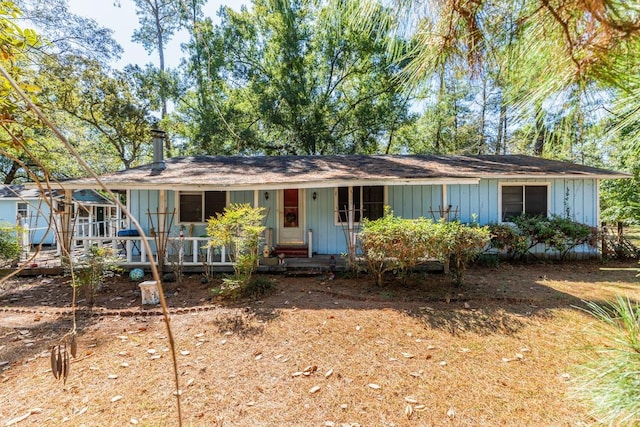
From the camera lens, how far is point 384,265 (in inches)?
269

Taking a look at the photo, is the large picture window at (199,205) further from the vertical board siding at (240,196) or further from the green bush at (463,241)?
the green bush at (463,241)

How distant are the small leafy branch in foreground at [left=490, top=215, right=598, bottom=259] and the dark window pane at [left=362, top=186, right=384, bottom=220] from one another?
3256 mm

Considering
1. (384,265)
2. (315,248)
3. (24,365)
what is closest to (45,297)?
(24,365)

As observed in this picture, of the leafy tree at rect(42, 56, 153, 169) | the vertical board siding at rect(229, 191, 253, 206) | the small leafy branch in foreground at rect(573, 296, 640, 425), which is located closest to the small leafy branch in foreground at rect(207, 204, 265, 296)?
the vertical board siding at rect(229, 191, 253, 206)

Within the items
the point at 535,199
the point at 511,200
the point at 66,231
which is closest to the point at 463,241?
the point at 511,200

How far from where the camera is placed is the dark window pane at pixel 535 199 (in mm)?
9633

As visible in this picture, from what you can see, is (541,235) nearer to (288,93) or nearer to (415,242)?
(415,242)

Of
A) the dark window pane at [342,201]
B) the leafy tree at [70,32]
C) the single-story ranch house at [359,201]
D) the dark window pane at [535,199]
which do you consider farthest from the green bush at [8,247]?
the dark window pane at [535,199]

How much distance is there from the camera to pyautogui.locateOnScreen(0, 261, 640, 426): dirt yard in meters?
2.83

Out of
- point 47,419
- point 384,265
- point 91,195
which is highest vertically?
point 91,195

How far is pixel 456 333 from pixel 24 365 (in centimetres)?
564

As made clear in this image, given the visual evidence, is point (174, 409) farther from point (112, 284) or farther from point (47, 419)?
point (112, 284)

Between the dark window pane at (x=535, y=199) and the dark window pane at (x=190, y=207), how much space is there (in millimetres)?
10420

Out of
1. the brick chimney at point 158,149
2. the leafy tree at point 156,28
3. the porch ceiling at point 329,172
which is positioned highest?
the leafy tree at point 156,28
